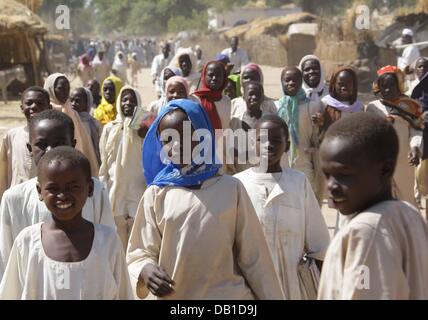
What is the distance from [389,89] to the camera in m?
8.09

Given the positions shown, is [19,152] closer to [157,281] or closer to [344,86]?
[157,281]

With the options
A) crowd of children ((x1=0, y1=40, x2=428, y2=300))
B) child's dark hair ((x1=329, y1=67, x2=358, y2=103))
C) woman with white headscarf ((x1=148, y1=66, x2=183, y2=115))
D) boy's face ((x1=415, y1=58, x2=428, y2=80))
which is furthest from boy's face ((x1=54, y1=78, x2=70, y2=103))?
boy's face ((x1=415, y1=58, x2=428, y2=80))

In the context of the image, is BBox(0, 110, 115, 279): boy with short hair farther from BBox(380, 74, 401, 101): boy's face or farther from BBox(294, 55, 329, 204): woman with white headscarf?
BBox(380, 74, 401, 101): boy's face

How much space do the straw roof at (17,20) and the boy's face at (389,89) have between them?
50.3 ft

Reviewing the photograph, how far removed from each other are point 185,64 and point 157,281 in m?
8.29

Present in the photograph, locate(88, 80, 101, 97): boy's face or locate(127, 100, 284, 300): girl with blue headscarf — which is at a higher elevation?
locate(127, 100, 284, 300): girl with blue headscarf

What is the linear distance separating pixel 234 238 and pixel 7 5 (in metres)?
19.8

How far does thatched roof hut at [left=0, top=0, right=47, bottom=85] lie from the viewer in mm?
22203

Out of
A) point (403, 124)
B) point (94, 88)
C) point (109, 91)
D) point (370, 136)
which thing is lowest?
point (94, 88)

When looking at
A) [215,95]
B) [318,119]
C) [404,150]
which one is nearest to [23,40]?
[215,95]

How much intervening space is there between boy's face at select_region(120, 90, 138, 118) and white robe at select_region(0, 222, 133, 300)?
15.1ft
